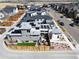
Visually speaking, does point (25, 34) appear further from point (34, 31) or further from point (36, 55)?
point (36, 55)

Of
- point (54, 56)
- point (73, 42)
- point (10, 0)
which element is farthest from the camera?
point (10, 0)

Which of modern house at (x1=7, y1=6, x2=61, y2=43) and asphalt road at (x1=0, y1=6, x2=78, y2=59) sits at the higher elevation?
asphalt road at (x1=0, y1=6, x2=78, y2=59)

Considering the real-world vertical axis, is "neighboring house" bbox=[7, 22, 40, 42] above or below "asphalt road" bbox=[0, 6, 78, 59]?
below

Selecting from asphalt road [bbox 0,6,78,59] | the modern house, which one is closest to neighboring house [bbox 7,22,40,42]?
the modern house

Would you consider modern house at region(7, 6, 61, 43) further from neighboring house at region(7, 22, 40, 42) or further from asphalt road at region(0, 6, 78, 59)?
asphalt road at region(0, 6, 78, 59)

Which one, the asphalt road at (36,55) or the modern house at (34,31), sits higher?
the asphalt road at (36,55)

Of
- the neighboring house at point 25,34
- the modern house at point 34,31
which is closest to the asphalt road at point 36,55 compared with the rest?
the modern house at point 34,31

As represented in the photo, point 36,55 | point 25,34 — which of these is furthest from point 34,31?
point 36,55

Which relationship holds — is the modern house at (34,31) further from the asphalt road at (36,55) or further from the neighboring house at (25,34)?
the asphalt road at (36,55)

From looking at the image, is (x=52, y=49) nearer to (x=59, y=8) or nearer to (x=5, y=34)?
(x=5, y=34)

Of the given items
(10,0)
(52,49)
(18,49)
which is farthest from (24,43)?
(10,0)

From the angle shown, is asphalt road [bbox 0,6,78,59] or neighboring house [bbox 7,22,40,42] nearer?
asphalt road [bbox 0,6,78,59]
